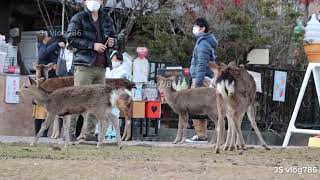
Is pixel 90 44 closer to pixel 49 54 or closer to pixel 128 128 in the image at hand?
pixel 128 128

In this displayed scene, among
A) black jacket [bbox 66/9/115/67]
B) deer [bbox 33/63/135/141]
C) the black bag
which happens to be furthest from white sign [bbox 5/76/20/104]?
black jacket [bbox 66/9/115/67]

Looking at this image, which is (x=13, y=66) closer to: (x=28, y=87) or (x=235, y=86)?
(x=28, y=87)

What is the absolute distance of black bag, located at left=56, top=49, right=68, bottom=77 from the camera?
44.3ft

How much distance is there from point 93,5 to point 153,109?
3810 millimetres

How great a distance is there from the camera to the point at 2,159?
7711 millimetres

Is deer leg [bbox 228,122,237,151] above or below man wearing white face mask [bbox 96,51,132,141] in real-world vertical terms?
below

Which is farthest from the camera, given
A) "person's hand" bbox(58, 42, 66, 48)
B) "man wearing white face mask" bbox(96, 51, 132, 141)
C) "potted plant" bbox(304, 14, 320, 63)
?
"person's hand" bbox(58, 42, 66, 48)

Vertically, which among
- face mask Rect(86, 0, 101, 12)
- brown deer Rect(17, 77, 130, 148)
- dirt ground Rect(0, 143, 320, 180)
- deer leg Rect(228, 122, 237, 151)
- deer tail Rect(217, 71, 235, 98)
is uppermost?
face mask Rect(86, 0, 101, 12)

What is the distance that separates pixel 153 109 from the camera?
44.6 ft

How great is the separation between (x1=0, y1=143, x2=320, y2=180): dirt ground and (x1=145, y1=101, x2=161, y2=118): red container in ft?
13.3

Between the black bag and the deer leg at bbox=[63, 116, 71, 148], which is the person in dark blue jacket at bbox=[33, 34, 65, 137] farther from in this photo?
the deer leg at bbox=[63, 116, 71, 148]

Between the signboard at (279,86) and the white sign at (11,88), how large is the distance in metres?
5.59

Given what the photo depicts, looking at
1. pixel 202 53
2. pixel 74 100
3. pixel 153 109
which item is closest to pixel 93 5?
pixel 74 100

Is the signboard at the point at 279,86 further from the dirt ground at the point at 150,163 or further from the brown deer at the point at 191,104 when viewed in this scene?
the dirt ground at the point at 150,163
